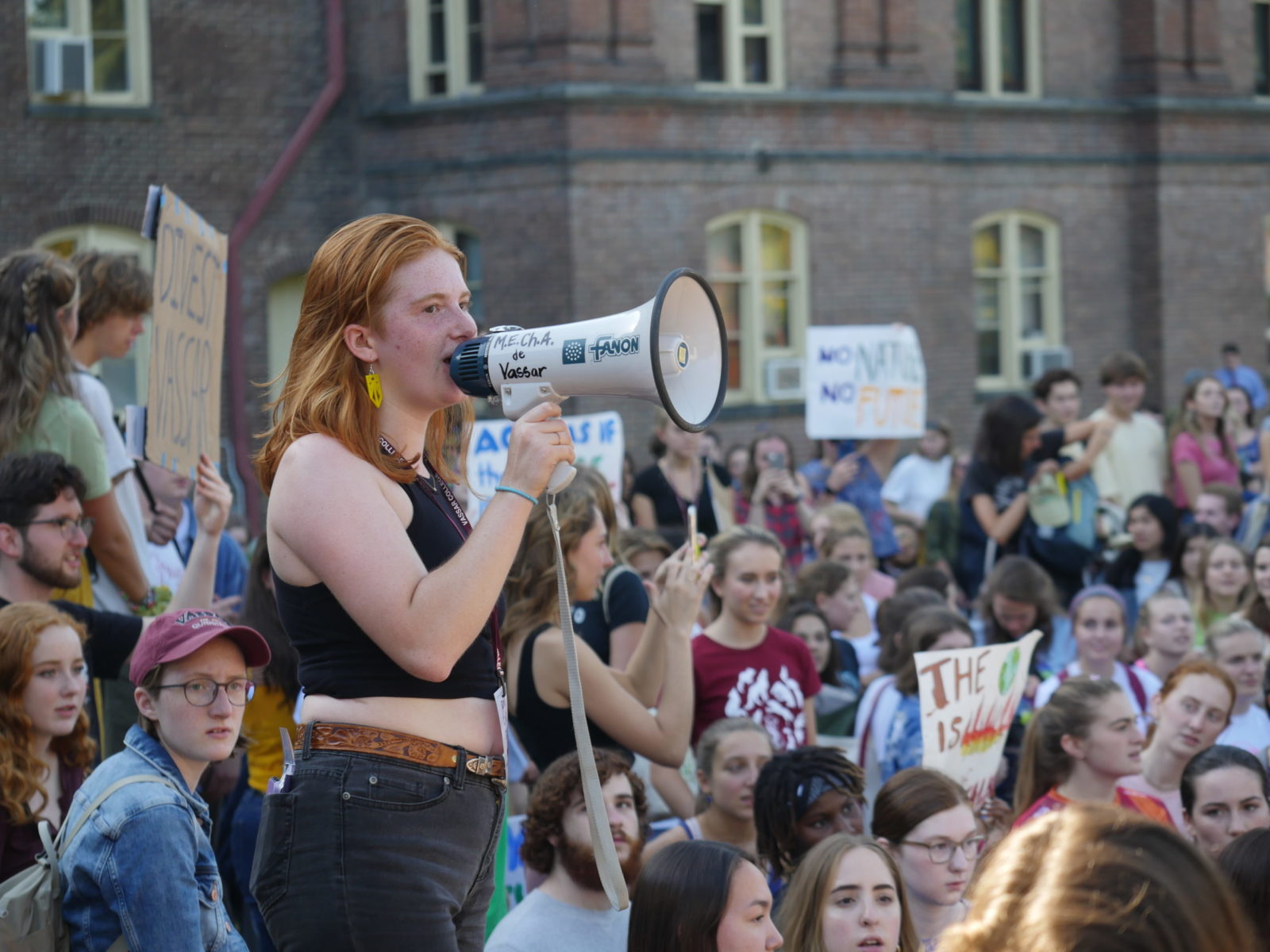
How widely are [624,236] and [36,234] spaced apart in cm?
570

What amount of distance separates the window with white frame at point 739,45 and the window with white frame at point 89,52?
5655 mm

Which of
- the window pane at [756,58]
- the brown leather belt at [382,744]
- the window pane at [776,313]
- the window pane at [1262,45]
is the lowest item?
the brown leather belt at [382,744]

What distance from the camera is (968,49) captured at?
63.2 feet

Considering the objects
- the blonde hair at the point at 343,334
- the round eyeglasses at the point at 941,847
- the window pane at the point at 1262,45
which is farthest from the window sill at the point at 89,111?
the blonde hair at the point at 343,334

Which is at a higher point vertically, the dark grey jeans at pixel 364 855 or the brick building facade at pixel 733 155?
the brick building facade at pixel 733 155

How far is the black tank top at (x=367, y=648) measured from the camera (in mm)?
2400

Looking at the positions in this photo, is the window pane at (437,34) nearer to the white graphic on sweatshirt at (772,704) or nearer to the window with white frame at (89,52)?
the window with white frame at (89,52)

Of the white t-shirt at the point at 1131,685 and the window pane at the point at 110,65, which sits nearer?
the white t-shirt at the point at 1131,685

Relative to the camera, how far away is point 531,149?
16.0 m

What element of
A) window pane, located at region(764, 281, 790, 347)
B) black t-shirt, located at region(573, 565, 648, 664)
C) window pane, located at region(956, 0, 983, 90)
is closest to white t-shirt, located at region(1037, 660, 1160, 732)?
black t-shirt, located at region(573, 565, 648, 664)

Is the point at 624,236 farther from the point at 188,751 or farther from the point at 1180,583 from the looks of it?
the point at 188,751

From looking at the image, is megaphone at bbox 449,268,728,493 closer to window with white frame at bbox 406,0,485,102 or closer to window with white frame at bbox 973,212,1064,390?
window with white frame at bbox 406,0,485,102

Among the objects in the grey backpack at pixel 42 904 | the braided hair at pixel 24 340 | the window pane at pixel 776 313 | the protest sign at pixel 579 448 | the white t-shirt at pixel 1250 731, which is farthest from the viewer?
the window pane at pixel 776 313

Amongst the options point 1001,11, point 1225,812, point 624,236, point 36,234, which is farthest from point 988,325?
point 1225,812
